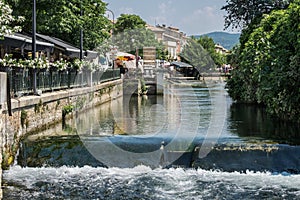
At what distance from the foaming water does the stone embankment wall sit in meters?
0.86

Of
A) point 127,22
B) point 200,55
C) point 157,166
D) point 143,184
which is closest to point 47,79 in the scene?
point 157,166

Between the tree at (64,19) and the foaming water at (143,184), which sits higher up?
the tree at (64,19)

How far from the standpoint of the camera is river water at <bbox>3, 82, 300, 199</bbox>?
11914mm

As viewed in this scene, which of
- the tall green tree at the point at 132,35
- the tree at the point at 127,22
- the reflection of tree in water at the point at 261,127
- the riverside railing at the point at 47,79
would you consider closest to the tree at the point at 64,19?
the riverside railing at the point at 47,79

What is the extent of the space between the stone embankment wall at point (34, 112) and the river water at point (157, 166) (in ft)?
1.24

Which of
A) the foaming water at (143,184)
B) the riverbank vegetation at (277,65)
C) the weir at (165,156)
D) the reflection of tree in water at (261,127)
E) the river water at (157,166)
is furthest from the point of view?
the riverbank vegetation at (277,65)

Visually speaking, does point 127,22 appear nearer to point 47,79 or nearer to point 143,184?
point 47,79

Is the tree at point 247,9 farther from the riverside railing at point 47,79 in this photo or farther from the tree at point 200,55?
the tree at point 200,55

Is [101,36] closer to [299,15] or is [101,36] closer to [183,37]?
[299,15]

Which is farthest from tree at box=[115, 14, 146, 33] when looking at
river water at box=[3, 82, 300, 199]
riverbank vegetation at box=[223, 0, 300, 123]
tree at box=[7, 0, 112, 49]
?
river water at box=[3, 82, 300, 199]

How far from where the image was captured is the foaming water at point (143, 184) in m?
11.6

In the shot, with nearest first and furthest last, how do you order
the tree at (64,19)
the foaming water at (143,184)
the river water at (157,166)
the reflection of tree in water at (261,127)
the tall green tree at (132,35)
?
the foaming water at (143,184) → the river water at (157,166) → the reflection of tree in water at (261,127) → the tree at (64,19) → the tall green tree at (132,35)

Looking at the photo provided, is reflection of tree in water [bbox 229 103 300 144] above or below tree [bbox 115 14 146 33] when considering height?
below

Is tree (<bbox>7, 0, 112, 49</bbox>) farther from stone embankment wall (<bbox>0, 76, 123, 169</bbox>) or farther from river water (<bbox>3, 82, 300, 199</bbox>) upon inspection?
river water (<bbox>3, 82, 300, 199</bbox>)
